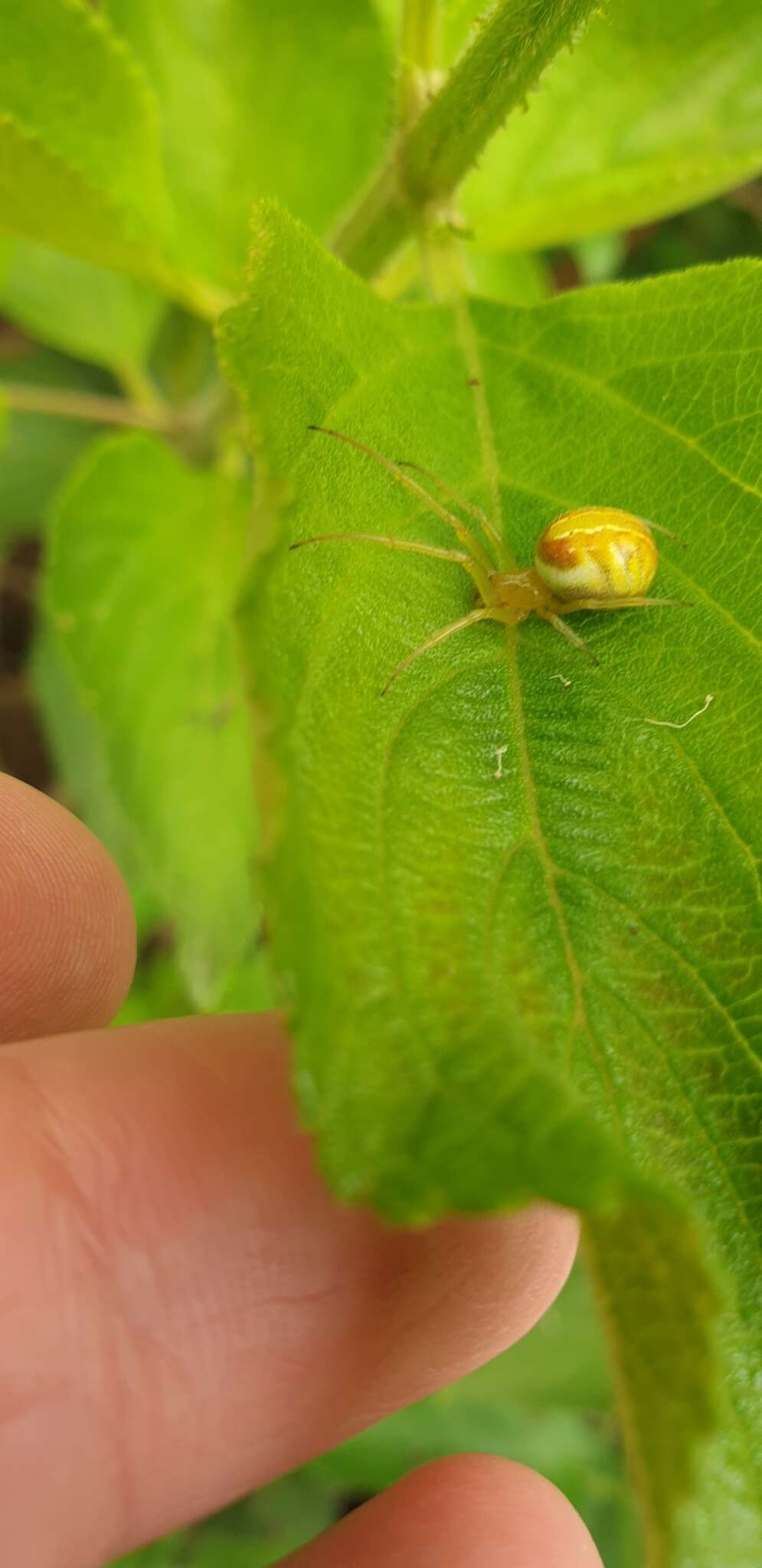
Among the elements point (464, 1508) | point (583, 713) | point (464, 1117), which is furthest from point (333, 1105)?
point (464, 1508)

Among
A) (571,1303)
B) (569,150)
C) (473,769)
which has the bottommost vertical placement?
(571,1303)

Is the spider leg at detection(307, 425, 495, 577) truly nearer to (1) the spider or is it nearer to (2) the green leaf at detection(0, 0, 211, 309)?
(1) the spider

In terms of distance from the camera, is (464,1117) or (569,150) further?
(569,150)

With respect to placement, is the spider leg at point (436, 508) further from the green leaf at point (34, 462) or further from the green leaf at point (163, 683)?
the green leaf at point (34, 462)

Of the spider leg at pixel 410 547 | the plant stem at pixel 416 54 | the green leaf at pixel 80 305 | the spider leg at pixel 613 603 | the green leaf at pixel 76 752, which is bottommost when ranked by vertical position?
the green leaf at pixel 76 752

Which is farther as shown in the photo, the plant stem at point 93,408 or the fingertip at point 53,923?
the plant stem at point 93,408

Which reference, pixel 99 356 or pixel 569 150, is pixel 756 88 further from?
pixel 99 356

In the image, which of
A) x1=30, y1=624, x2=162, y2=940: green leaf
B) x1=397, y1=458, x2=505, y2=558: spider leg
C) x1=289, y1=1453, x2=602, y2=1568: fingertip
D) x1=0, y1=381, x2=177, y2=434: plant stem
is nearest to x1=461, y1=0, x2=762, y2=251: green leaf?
x1=397, y1=458, x2=505, y2=558: spider leg

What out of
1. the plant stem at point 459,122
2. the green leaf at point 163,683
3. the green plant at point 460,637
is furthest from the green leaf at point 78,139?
the green leaf at point 163,683
